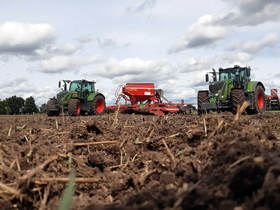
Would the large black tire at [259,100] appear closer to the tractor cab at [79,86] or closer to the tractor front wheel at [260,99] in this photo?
the tractor front wheel at [260,99]

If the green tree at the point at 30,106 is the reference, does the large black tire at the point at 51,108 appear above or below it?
below

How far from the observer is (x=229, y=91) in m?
12.4

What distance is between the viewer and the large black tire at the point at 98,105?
16250 millimetres

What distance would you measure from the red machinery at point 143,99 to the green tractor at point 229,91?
4588 millimetres

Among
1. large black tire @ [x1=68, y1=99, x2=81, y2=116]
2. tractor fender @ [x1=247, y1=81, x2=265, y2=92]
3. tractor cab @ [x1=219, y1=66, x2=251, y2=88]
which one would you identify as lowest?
large black tire @ [x1=68, y1=99, x2=81, y2=116]

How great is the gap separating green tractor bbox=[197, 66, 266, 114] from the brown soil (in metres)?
8.03

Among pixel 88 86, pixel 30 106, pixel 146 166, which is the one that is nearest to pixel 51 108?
pixel 88 86

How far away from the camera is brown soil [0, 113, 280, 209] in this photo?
1807mm

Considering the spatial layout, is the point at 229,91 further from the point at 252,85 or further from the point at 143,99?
the point at 143,99

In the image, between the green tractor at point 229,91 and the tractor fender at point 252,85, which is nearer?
the green tractor at point 229,91

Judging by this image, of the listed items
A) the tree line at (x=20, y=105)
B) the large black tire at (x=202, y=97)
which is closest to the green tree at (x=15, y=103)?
the tree line at (x=20, y=105)

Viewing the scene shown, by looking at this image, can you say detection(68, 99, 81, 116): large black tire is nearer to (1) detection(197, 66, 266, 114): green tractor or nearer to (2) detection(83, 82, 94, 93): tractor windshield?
(2) detection(83, 82, 94, 93): tractor windshield

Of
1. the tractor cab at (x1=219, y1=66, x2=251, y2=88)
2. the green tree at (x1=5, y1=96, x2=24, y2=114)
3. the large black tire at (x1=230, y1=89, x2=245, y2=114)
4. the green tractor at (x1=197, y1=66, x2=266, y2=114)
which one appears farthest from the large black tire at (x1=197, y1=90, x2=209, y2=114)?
the green tree at (x1=5, y1=96, x2=24, y2=114)

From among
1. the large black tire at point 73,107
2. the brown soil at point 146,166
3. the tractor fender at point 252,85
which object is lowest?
the brown soil at point 146,166
